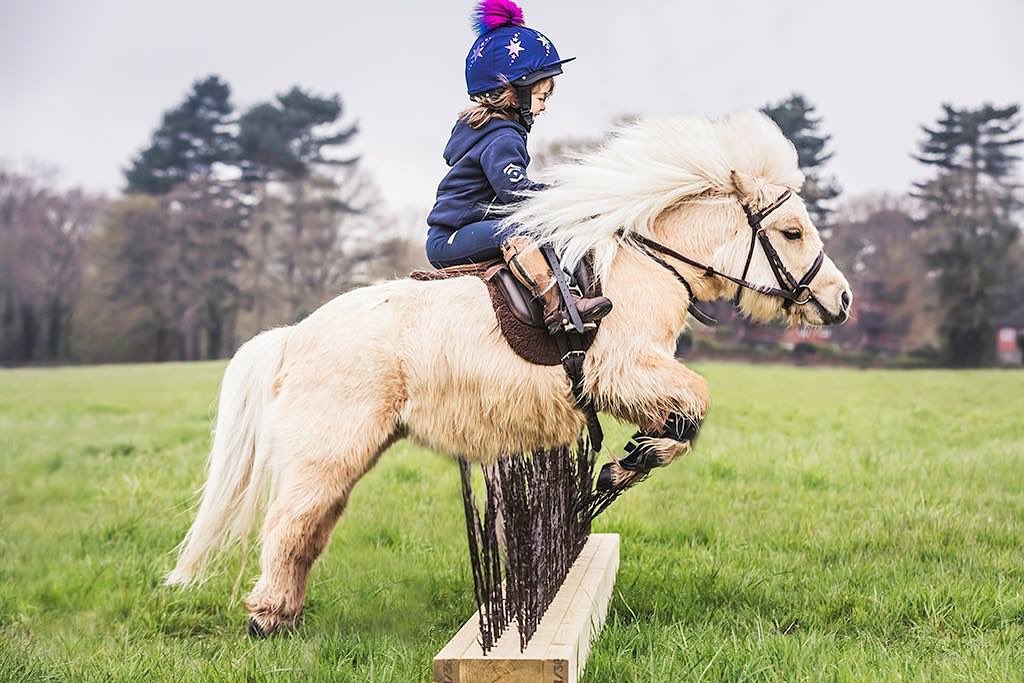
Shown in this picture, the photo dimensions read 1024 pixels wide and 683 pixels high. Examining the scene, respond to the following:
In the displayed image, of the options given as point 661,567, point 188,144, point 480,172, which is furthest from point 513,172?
point 188,144

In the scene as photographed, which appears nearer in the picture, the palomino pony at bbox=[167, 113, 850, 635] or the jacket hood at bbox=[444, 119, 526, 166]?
the palomino pony at bbox=[167, 113, 850, 635]

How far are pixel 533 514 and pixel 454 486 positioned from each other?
316 centimetres

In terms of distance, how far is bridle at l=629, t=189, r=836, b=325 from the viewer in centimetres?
342

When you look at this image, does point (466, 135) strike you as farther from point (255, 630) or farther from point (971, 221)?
point (971, 221)

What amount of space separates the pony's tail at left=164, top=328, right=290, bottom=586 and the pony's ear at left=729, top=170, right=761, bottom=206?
1798mm

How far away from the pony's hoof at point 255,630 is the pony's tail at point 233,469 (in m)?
0.38

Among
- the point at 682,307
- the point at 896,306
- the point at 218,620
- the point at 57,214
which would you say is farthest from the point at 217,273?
the point at 682,307

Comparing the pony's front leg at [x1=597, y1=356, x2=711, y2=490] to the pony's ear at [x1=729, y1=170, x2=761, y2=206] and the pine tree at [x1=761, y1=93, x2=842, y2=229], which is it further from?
the pine tree at [x1=761, y1=93, x2=842, y2=229]

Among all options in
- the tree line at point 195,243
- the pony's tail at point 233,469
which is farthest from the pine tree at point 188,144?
the pony's tail at point 233,469

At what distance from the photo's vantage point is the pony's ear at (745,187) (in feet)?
11.3

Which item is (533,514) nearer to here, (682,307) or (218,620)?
(682,307)

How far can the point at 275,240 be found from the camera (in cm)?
1839

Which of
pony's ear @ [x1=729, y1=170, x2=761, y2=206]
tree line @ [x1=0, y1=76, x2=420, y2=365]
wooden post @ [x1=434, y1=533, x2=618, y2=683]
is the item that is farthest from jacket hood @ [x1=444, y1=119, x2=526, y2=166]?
tree line @ [x1=0, y1=76, x2=420, y2=365]

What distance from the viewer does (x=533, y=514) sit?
123 inches
